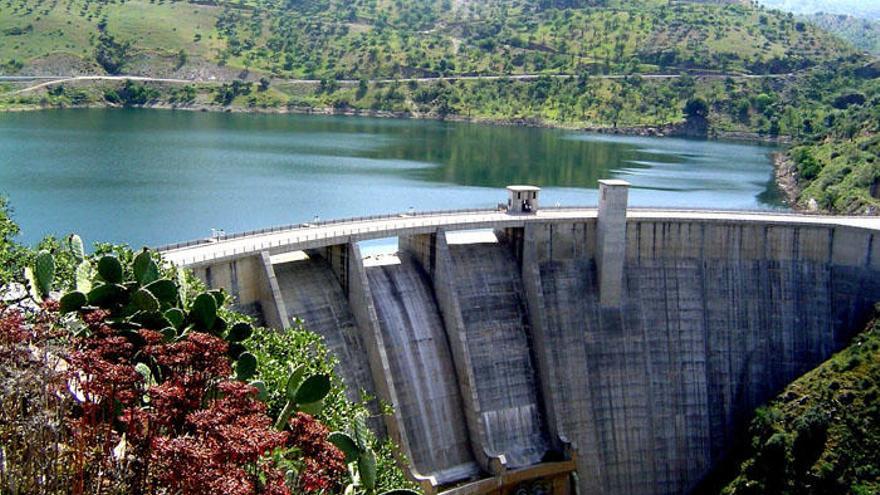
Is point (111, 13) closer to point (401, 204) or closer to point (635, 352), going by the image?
point (401, 204)

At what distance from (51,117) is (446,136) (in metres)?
55.7

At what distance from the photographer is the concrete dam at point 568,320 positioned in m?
32.8

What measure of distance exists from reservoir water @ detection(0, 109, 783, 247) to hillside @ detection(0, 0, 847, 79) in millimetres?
23726

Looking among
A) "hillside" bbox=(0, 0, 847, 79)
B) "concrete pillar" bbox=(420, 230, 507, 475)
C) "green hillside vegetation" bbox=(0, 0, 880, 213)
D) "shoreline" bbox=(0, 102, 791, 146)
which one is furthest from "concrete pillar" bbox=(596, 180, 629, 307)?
"hillside" bbox=(0, 0, 847, 79)

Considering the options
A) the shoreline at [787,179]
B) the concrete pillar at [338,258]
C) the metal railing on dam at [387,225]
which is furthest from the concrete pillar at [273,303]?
the shoreline at [787,179]

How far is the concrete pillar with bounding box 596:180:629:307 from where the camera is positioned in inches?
1522

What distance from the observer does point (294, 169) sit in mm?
91812

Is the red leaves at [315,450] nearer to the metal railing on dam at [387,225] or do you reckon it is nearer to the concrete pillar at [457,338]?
the metal railing on dam at [387,225]

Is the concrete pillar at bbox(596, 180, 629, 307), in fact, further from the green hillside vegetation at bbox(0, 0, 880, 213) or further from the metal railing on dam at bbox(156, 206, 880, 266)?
the green hillside vegetation at bbox(0, 0, 880, 213)

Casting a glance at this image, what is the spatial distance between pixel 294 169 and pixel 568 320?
58.2 meters

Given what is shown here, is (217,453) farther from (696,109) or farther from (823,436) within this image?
(696,109)

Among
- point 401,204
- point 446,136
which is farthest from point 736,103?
point 401,204

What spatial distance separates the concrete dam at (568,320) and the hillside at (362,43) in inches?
5088

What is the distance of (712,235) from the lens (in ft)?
135
